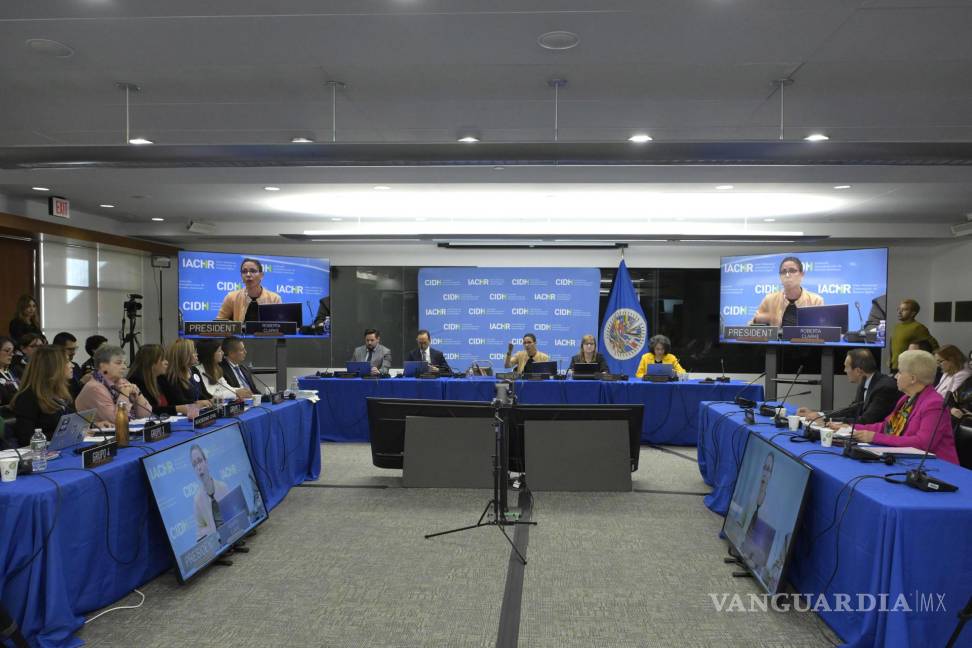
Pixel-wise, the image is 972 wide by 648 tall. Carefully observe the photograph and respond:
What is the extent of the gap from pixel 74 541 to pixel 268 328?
219 inches

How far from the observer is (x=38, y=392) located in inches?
143

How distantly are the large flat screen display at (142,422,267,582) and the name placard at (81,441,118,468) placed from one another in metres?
0.21

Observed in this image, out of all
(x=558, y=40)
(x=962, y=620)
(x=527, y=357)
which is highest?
(x=558, y=40)

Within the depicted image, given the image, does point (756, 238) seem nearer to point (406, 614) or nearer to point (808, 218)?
point (808, 218)

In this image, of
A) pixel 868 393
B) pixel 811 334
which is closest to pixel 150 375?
pixel 868 393

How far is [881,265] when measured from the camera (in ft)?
25.7

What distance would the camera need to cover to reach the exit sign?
6926 mm

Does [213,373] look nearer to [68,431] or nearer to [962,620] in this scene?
[68,431]

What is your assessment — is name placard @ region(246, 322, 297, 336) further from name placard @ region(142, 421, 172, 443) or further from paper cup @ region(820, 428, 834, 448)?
paper cup @ region(820, 428, 834, 448)

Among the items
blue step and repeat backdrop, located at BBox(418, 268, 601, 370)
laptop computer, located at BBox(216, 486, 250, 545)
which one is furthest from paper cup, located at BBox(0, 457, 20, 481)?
blue step and repeat backdrop, located at BBox(418, 268, 601, 370)

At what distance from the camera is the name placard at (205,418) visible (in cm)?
389

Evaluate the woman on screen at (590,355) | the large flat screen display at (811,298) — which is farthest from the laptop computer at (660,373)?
the large flat screen display at (811,298)

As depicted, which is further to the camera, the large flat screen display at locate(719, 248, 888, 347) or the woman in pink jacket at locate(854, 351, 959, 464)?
the large flat screen display at locate(719, 248, 888, 347)

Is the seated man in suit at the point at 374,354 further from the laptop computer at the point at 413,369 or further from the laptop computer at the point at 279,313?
the laptop computer at the point at 279,313
